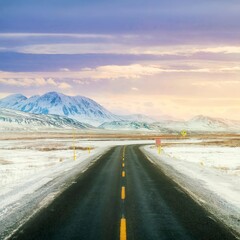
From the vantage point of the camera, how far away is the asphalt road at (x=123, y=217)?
907 centimetres

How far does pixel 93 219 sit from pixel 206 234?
3.21m

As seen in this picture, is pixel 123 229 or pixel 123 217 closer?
pixel 123 229

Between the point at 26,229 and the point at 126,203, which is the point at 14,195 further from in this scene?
the point at 26,229

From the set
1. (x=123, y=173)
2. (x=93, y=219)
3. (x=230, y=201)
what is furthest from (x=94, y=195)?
Answer: (x=123, y=173)

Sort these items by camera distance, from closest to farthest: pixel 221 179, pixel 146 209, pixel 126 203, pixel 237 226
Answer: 1. pixel 237 226
2. pixel 146 209
3. pixel 126 203
4. pixel 221 179

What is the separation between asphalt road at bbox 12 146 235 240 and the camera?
907 centimetres

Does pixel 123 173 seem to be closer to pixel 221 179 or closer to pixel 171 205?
pixel 221 179

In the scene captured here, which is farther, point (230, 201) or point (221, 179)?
point (221, 179)

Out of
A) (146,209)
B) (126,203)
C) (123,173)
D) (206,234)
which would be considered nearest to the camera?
(206,234)

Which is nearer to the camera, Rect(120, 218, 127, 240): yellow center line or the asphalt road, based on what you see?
Rect(120, 218, 127, 240): yellow center line

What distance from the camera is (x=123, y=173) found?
920 inches

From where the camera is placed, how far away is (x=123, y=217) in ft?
35.9

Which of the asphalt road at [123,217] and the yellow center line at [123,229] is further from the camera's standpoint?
the asphalt road at [123,217]

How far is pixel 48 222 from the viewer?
10.3 m
